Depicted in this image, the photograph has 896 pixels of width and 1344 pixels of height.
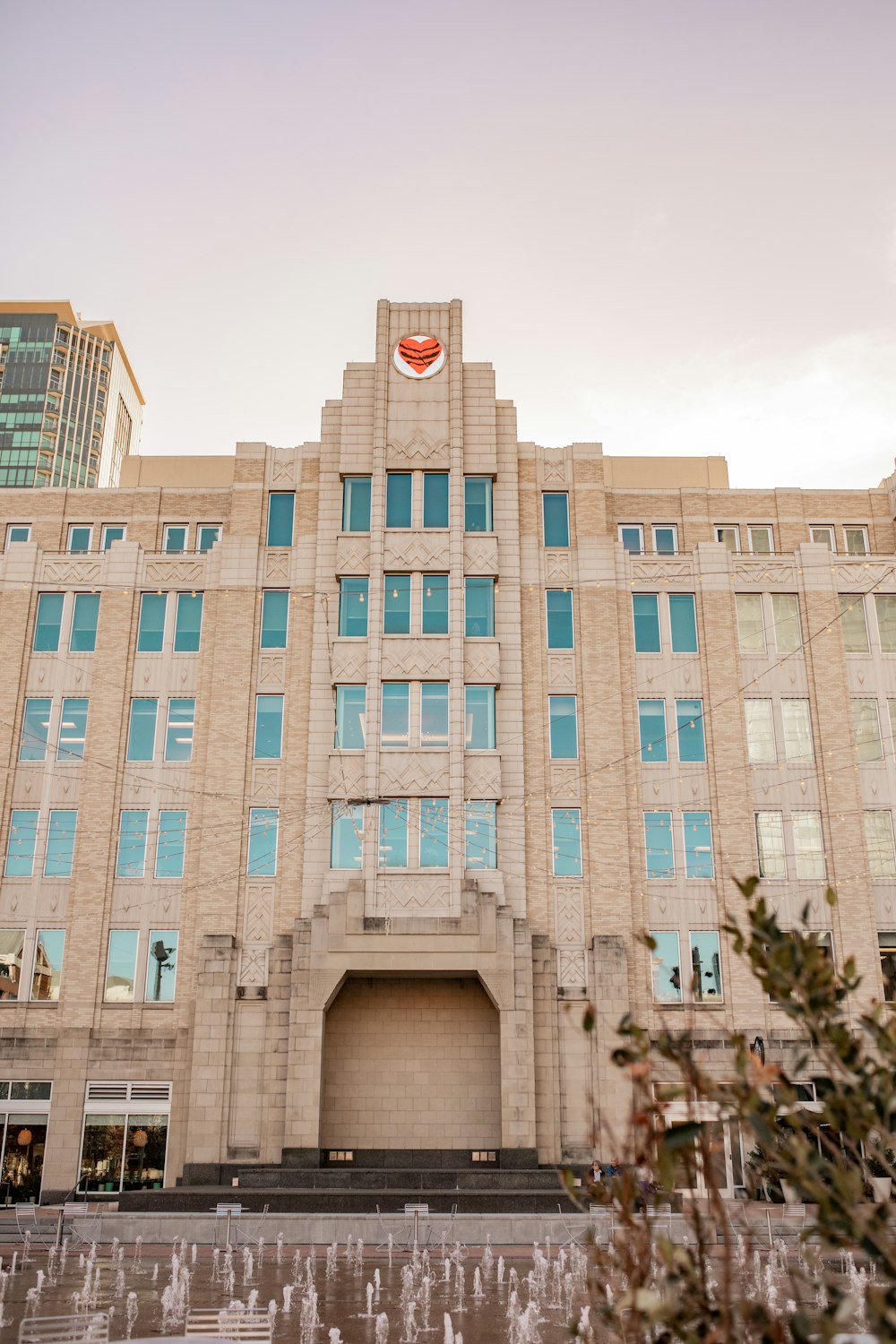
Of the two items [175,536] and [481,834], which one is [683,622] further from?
[175,536]

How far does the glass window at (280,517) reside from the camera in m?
41.0

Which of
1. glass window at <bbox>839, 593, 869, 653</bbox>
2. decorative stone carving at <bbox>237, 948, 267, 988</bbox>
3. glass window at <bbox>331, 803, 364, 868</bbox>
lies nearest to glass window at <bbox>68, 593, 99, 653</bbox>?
glass window at <bbox>331, 803, 364, 868</bbox>

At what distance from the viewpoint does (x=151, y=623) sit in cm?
4047

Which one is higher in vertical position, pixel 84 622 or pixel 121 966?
pixel 84 622

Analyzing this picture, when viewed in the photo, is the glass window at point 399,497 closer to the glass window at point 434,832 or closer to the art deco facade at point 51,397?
the glass window at point 434,832

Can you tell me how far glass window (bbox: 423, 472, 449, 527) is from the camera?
40.2 metres

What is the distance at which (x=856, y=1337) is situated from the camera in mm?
10812

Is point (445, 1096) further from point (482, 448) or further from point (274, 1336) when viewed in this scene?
point (482, 448)

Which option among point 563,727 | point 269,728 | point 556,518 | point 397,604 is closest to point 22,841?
point 269,728

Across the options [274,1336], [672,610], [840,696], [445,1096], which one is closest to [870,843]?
[840,696]

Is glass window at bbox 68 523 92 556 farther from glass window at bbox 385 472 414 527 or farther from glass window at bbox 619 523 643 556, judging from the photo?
glass window at bbox 619 523 643 556

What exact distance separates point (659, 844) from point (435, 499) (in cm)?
1400

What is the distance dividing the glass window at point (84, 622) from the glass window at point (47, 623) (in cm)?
50

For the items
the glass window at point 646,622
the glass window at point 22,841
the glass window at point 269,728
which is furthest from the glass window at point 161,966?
the glass window at point 646,622
